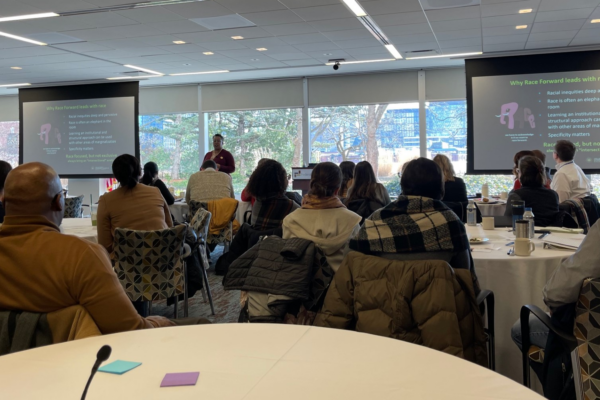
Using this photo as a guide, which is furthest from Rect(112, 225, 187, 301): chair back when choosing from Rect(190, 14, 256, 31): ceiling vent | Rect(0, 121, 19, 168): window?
Rect(0, 121, 19, 168): window

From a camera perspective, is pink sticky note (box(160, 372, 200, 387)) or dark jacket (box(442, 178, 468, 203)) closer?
pink sticky note (box(160, 372, 200, 387))

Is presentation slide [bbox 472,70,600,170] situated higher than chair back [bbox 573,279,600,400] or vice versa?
presentation slide [bbox 472,70,600,170]

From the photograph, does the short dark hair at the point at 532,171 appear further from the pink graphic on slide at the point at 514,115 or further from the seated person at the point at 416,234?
the pink graphic on slide at the point at 514,115

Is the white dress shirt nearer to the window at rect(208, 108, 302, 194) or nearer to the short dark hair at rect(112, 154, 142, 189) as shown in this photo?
the short dark hair at rect(112, 154, 142, 189)

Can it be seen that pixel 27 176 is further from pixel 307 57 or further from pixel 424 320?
pixel 307 57

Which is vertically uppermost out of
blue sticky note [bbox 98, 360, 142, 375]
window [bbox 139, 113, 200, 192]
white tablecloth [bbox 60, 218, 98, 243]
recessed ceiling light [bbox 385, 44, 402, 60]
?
recessed ceiling light [bbox 385, 44, 402, 60]

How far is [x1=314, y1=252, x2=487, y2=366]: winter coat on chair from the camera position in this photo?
195cm

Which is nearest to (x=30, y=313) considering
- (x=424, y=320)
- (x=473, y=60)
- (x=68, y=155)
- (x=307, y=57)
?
A: (x=424, y=320)

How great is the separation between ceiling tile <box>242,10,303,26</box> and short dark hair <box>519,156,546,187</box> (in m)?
3.45

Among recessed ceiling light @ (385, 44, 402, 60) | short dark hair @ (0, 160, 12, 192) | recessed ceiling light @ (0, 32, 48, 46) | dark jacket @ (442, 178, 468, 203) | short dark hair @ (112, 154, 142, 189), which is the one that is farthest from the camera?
recessed ceiling light @ (385, 44, 402, 60)

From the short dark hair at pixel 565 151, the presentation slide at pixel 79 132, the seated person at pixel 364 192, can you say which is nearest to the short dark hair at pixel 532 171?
the seated person at pixel 364 192

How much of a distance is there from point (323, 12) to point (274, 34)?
46.7 inches

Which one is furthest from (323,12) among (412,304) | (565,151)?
(412,304)

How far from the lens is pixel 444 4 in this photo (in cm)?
605
